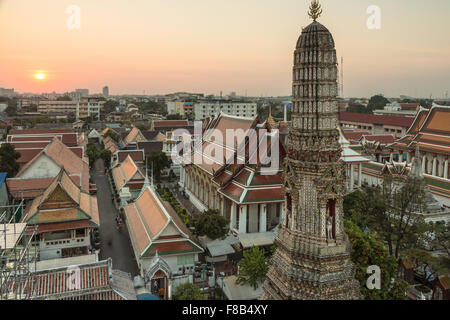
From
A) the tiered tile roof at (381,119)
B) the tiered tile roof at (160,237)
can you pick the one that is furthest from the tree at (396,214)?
the tiered tile roof at (381,119)

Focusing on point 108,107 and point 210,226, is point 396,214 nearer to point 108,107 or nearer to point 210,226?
point 210,226

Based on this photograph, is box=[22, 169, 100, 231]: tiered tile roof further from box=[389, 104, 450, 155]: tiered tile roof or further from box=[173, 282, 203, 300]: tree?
box=[389, 104, 450, 155]: tiered tile roof

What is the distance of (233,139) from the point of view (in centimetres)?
3042

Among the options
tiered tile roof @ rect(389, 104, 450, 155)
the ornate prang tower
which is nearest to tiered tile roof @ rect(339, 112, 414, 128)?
tiered tile roof @ rect(389, 104, 450, 155)

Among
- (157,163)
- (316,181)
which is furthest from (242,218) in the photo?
(157,163)

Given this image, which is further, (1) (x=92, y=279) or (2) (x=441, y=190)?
(2) (x=441, y=190)

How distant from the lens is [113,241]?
25250 mm

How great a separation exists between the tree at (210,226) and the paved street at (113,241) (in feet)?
14.6

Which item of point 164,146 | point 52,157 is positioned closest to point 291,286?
point 52,157

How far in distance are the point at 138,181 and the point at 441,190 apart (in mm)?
26405

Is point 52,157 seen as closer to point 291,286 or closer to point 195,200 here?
point 195,200

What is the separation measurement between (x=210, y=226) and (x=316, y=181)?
1397 cm

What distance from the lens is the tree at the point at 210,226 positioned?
22.3 meters

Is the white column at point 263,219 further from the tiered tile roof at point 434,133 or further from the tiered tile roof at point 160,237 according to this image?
the tiered tile roof at point 434,133
